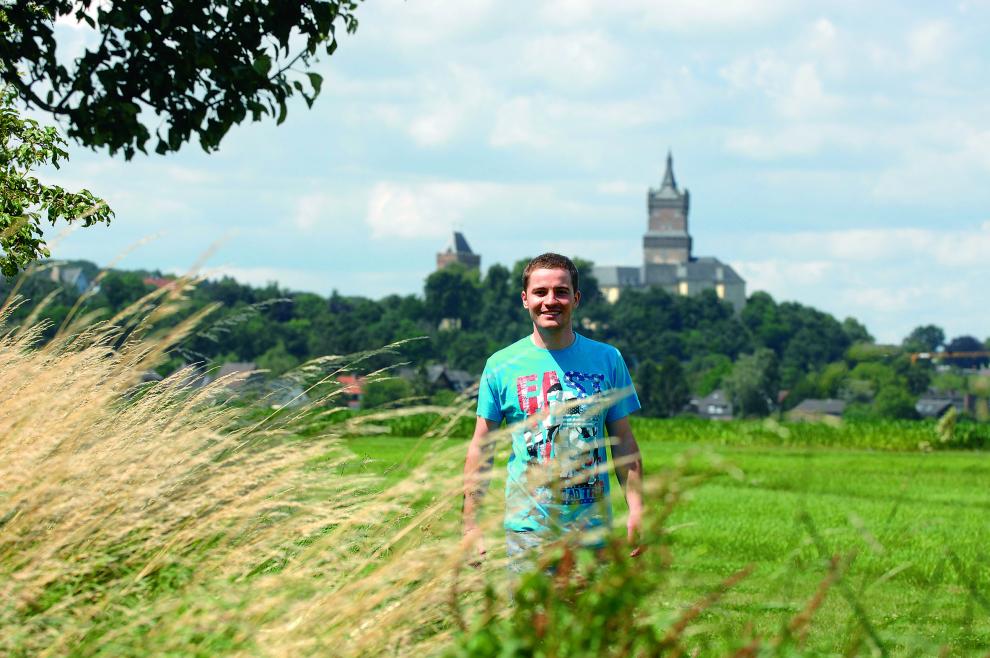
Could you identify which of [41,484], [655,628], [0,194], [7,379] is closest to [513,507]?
[655,628]

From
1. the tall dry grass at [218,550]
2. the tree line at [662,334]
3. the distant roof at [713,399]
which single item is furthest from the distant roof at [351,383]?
the distant roof at [713,399]

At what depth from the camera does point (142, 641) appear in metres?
3.17

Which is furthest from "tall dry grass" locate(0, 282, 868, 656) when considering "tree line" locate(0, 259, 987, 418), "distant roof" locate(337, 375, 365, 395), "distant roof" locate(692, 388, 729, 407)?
"distant roof" locate(692, 388, 729, 407)

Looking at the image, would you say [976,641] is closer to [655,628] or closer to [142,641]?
[655,628]

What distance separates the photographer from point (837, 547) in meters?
11.4

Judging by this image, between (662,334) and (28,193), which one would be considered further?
(662,334)

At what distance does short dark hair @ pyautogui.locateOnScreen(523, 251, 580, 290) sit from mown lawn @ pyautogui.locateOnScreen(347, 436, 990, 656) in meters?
0.88

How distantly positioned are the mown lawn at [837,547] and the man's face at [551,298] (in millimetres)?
693

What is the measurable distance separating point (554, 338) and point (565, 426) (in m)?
0.40

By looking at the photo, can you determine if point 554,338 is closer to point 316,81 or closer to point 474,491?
point 474,491

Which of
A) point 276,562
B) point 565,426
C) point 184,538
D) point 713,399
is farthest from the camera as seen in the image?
point 713,399

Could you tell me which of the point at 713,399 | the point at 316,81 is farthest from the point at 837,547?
the point at 713,399

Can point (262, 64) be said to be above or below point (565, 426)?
above

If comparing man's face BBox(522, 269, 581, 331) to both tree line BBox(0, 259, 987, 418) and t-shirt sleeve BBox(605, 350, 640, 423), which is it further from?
tree line BBox(0, 259, 987, 418)
